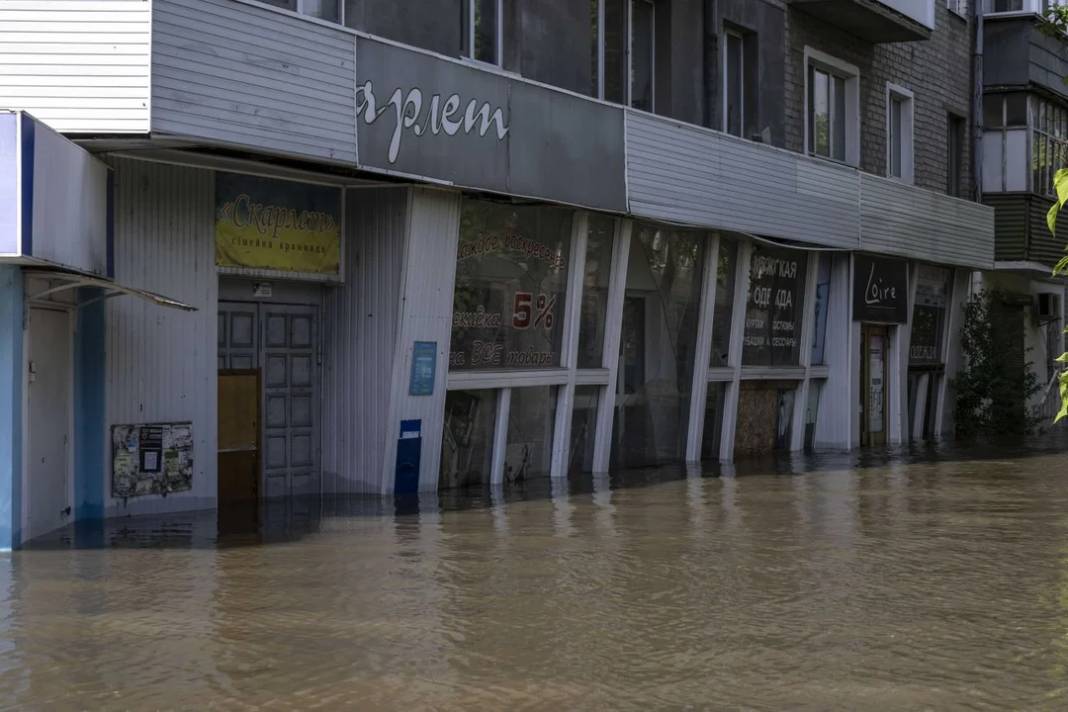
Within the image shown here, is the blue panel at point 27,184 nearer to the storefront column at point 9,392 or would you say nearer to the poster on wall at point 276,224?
the storefront column at point 9,392

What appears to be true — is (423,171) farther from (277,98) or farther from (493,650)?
(493,650)

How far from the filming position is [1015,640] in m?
7.50

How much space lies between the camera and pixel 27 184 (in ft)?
31.1

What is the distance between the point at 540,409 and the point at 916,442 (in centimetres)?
1092

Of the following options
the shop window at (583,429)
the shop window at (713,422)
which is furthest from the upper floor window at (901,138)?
the shop window at (583,429)

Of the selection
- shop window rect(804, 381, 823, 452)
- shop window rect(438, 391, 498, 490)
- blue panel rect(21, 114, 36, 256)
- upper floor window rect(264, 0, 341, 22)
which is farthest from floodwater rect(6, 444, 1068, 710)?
shop window rect(804, 381, 823, 452)

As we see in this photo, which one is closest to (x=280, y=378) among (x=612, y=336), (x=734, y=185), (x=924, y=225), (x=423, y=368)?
(x=423, y=368)

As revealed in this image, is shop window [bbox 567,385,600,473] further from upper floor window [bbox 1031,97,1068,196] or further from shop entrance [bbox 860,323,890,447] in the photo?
upper floor window [bbox 1031,97,1068,196]

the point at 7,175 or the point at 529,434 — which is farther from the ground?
the point at 7,175

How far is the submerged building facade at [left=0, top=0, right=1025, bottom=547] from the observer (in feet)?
35.7

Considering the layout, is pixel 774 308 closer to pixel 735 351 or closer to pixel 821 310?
pixel 735 351

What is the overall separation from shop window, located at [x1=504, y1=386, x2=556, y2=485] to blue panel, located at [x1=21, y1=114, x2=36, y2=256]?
287 inches

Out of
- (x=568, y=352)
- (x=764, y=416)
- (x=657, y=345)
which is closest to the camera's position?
(x=568, y=352)

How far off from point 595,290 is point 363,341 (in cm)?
400
